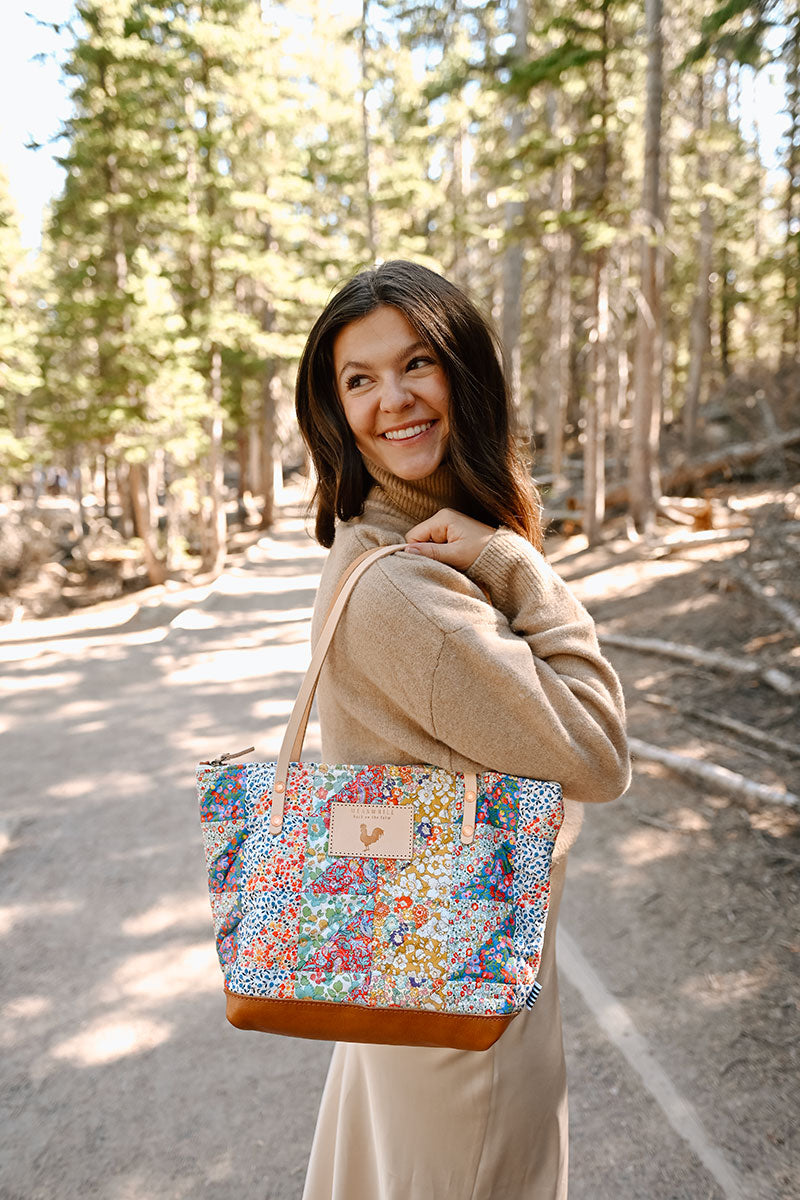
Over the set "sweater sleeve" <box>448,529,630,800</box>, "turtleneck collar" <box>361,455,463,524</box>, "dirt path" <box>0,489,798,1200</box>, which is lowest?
"dirt path" <box>0,489,798,1200</box>

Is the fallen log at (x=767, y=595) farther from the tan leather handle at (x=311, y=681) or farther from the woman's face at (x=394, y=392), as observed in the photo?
the tan leather handle at (x=311, y=681)

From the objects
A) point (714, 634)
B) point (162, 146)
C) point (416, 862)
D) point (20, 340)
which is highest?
point (162, 146)

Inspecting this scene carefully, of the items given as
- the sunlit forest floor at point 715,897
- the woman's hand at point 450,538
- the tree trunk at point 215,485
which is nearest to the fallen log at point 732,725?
the sunlit forest floor at point 715,897

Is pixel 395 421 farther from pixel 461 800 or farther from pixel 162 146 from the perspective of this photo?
pixel 162 146

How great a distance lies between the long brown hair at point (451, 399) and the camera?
5.44ft

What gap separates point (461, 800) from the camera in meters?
1.43

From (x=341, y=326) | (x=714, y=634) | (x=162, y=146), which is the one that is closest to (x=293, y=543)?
(x=162, y=146)

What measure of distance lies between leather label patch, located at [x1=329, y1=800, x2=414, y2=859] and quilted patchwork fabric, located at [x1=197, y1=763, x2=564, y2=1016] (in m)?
0.01

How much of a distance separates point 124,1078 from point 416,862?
7.85 feet

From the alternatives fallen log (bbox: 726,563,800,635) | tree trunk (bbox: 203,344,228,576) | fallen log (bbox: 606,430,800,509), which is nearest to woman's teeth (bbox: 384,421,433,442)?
fallen log (bbox: 726,563,800,635)

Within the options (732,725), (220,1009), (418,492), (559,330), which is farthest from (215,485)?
(418,492)

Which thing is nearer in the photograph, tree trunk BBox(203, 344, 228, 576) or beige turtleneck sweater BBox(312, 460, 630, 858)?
beige turtleneck sweater BBox(312, 460, 630, 858)

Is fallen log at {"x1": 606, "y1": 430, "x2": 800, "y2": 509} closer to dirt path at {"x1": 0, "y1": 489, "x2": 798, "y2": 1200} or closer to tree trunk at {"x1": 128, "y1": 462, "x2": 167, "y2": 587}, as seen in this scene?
tree trunk at {"x1": 128, "y1": 462, "x2": 167, "y2": 587}

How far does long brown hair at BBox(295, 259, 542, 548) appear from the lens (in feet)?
5.44
